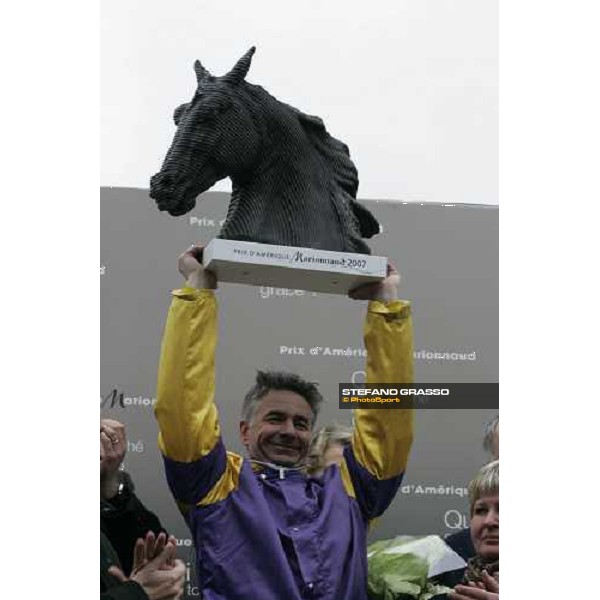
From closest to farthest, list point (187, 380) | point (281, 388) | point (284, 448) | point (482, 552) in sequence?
1. point (187, 380)
2. point (284, 448)
3. point (281, 388)
4. point (482, 552)

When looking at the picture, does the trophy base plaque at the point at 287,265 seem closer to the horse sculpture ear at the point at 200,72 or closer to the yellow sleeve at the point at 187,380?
the yellow sleeve at the point at 187,380

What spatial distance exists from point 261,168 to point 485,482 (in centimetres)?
124

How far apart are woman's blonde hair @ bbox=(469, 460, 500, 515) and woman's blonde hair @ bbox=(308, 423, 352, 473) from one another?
1.33 feet

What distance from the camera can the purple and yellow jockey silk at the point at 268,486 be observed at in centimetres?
236

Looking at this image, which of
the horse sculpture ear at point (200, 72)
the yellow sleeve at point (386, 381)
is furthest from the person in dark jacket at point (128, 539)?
the horse sculpture ear at point (200, 72)

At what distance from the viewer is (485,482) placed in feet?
10.4

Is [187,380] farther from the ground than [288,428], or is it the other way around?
[187,380]

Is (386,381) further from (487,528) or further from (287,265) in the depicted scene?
(487,528)

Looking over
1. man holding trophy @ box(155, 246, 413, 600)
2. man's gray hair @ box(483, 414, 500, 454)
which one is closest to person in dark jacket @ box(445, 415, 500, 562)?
man's gray hair @ box(483, 414, 500, 454)

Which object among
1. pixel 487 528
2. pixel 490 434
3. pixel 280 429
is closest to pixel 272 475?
pixel 280 429

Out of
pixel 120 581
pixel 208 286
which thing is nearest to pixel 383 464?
pixel 208 286

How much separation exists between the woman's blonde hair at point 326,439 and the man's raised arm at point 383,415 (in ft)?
1.75

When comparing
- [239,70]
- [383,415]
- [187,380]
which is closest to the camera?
[187,380]

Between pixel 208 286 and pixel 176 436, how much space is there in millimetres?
345
